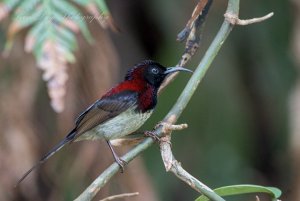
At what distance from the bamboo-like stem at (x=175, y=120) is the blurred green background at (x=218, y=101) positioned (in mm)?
1936

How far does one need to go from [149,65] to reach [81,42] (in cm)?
61

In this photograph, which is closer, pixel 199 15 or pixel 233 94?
pixel 199 15

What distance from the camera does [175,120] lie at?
2.08 meters

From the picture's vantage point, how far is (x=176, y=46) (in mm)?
4531

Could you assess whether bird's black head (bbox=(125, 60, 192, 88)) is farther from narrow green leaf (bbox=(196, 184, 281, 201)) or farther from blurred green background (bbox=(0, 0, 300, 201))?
narrow green leaf (bbox=(196, 184, 281, 201))

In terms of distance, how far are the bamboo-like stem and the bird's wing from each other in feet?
3.22

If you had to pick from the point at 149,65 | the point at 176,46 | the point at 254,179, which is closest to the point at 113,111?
the point at 149,65

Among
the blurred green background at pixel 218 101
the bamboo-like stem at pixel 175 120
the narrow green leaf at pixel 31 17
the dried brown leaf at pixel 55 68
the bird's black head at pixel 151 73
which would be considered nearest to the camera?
the dried brown leaf at pixel 55 68

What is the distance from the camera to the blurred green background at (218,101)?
4188 mm

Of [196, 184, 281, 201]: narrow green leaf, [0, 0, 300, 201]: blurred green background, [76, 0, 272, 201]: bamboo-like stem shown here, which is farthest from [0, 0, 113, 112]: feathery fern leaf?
[0, 0, 300, 201]: blurred green background

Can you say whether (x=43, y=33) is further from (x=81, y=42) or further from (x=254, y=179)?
(x=254, y=179)

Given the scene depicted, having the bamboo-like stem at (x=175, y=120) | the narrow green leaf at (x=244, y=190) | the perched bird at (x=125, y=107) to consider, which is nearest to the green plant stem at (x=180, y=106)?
the bamboo-like stem at (x=175, y=120)

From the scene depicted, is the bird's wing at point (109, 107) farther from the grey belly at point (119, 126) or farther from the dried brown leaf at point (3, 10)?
the dried brown leaf at point (3, 10)

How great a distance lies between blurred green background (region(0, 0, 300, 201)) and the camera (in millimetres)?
4188
